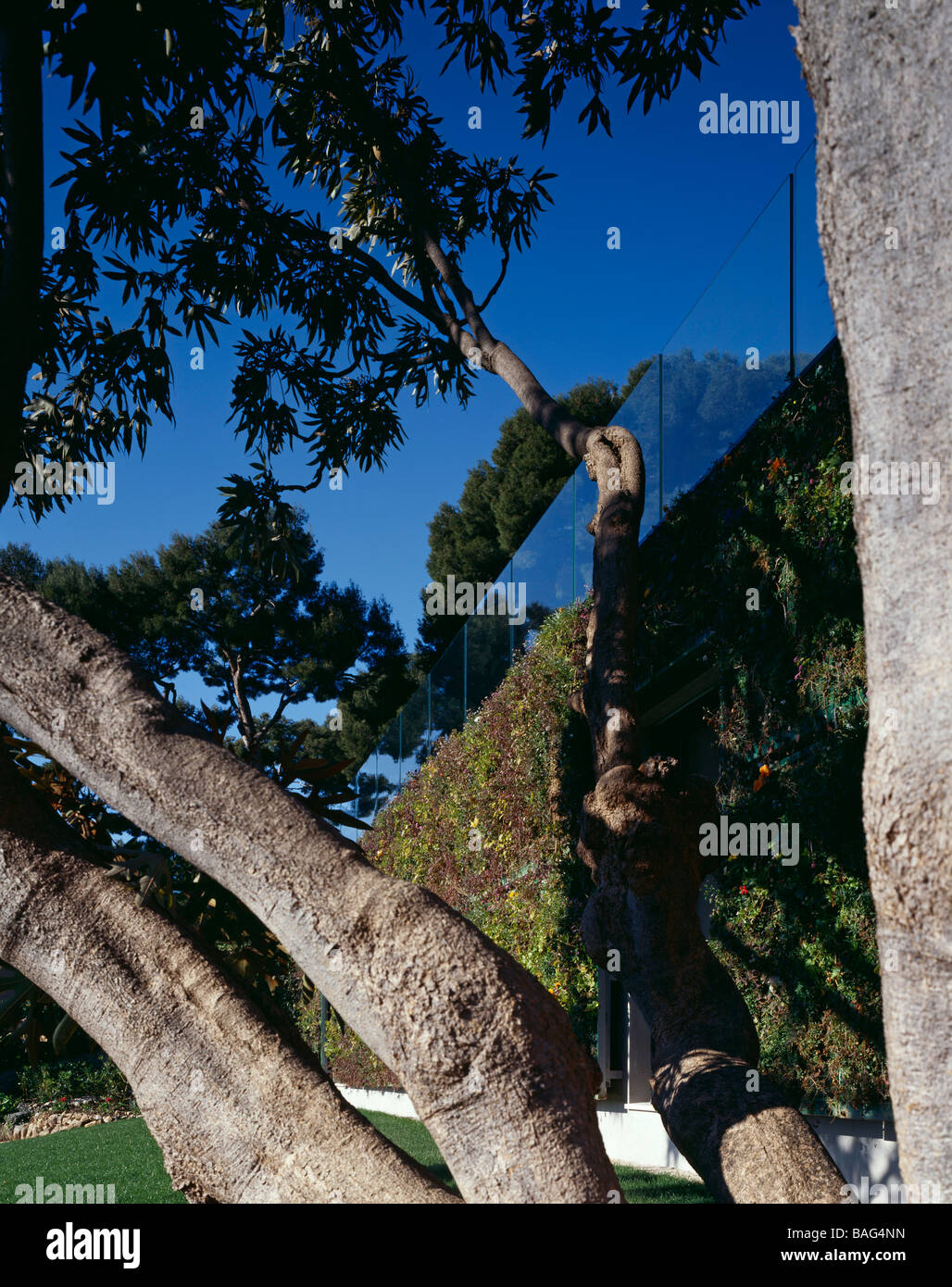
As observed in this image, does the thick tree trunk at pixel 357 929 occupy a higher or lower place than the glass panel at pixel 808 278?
lower

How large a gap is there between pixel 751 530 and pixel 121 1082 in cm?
1827

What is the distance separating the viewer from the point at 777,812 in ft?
21.6

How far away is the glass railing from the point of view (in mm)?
7012

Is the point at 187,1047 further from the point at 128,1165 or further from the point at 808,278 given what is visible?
the point at 128,1165

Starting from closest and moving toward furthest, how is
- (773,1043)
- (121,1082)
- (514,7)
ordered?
Answer: (773,1043) < (514,7) < (121,1082)

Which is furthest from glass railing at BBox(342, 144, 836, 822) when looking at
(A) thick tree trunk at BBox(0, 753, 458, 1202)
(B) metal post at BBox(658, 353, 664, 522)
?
(A) thick tree trunk at BBox(0, 753, 458, 1202)

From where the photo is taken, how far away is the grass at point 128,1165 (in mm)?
7440

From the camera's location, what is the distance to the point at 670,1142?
8508 mm

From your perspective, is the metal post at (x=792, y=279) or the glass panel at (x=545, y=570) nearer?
the metal post at (x=792, y=279)

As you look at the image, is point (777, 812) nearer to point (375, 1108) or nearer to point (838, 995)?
point (838, 995)

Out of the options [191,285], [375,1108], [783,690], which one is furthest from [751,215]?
[375,1108]

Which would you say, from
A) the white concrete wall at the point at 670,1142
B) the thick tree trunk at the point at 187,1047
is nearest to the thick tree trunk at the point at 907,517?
the thick tree trunk at the point at 187,1047

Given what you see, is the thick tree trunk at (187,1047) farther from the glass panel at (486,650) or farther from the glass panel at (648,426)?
the glass panel at (486,650)

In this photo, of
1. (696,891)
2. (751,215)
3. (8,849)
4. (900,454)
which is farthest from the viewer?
(751,215)
